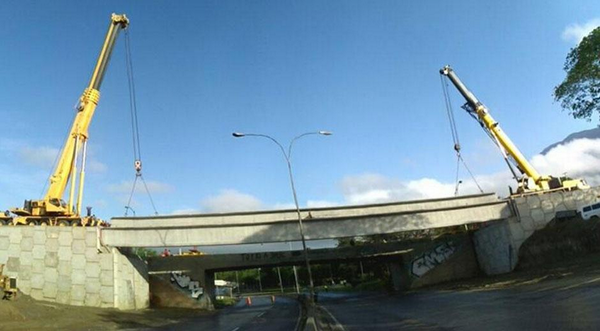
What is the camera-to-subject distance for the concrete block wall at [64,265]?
35.2m

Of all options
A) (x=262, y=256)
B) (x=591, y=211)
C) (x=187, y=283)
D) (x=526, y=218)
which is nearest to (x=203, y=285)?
(x=187, y=283)

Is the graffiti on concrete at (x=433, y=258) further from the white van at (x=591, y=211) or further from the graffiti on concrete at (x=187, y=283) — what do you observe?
the graffiti on concrete at (x=187, y=283)

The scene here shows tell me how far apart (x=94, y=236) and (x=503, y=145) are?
44468 millimetres

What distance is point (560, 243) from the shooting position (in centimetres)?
3853

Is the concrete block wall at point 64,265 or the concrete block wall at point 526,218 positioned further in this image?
the concrete block wall at point 526,218

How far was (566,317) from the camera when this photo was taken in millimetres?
11695

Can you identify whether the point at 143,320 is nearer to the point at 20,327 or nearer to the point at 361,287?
the point at 20,327

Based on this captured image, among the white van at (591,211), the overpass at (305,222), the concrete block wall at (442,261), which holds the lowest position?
the concrete block wall at (442,261)

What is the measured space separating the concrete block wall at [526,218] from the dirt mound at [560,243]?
2.91 ft

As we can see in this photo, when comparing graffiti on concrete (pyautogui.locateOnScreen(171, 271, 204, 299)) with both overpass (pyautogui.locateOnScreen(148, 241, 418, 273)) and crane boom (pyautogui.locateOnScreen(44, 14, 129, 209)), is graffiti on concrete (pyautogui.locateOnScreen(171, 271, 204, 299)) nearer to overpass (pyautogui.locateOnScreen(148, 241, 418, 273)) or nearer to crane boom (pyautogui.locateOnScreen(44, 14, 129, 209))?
overpass (pyautogui.locateOnScreen(148, 241, 418, 273))

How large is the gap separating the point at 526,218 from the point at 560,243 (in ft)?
19.9

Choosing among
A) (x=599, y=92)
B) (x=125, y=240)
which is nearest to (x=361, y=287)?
(x=125, y=240)

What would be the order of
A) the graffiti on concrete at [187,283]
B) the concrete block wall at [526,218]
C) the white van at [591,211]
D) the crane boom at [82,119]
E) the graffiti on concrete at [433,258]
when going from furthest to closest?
the graffiti on concrete at [433,258], the graffiti on concrete at [187,283], the concrete block wall at [526,218], the crane boom at [82,119], the white van at [591,211]

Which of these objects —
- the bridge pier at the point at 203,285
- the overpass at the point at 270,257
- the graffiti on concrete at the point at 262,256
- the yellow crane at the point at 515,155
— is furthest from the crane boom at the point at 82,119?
the yellow crane at the point at 515,155
